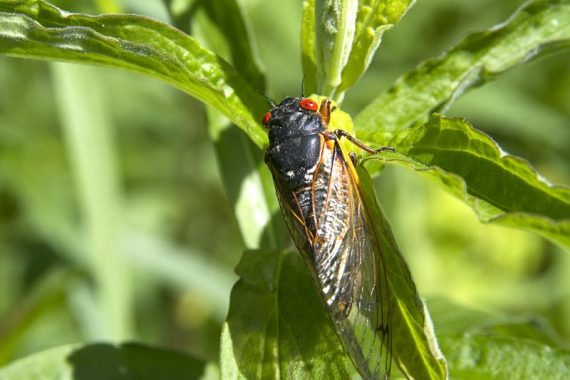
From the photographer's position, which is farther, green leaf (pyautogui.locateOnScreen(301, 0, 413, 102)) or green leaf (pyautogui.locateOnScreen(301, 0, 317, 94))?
green leaf (pyautogui.locateOnScreen(301, 0, 317, 94))

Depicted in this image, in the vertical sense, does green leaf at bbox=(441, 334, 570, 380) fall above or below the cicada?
below

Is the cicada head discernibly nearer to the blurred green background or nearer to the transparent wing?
the transparent wing

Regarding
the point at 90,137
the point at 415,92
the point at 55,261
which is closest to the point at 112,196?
the point at 90,137

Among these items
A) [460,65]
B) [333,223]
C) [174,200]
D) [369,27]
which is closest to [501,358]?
[333,223]

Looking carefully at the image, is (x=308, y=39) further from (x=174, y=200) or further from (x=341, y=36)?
(x=174, y=200)

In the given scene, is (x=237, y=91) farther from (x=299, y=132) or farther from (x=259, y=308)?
(x=259, y=308)

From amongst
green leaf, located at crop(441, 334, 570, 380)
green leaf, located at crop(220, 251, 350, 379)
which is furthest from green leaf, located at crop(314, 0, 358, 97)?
green leaf, located at crop(441, 334, 570, 380)
